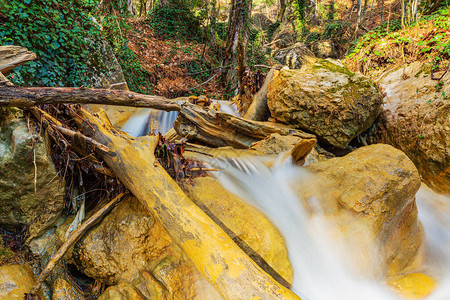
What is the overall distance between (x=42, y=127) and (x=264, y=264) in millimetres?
3068

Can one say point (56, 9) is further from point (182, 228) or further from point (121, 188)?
point (182, 228)

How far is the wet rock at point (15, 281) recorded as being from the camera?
2262 millimetres

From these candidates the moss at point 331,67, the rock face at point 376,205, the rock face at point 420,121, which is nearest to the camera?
the rock face at point 376,205

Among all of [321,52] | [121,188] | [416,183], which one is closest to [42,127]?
[121,188]

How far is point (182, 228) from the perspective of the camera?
7.73 feet

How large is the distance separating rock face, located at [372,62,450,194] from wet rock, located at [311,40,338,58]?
7.34m

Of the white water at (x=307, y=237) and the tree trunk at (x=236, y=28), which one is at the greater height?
the tree trunk at (x=236, y=28)

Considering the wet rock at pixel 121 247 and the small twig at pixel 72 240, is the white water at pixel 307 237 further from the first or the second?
the small twig at pixel 72 240

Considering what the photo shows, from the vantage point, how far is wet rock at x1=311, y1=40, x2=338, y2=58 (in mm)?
12649

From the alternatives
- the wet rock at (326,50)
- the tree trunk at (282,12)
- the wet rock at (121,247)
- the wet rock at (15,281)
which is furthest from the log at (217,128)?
the tree trunk at (282,12)

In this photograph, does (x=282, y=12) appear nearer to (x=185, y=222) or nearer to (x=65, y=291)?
(x=185, y=222)

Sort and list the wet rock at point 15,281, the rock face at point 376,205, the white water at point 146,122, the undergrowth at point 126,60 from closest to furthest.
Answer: the wet rock at point 15,281
the rock face at point 376,205
the white water at point 146,122
the undergrowth at point 126,60

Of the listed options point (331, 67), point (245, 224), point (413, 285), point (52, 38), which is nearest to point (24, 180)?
point (245, 224)

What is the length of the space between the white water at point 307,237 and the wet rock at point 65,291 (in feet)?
6.89
